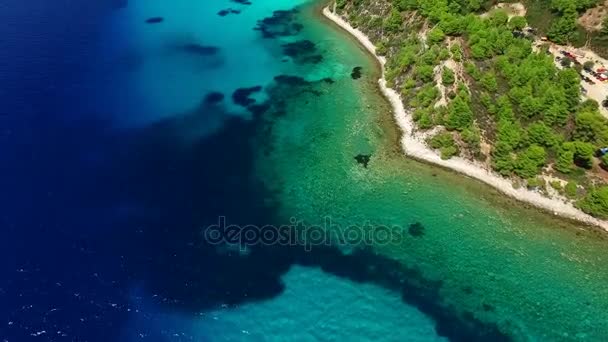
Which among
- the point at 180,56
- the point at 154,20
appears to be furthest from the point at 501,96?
the point at 154,20

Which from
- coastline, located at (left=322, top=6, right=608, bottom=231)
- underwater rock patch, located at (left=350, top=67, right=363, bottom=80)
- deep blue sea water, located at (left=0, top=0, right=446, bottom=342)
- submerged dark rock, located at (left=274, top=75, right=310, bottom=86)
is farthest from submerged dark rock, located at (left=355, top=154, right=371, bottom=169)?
submerged dark rock, located at (left=274, top=75, right=310, bottom=86)

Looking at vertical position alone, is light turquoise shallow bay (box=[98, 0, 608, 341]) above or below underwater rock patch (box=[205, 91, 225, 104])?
below

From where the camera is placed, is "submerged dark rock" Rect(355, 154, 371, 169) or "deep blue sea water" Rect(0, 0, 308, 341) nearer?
"deep blue sea water" Rect(0, 0, 308, 341)

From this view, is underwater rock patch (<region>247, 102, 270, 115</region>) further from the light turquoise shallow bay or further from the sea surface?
the light turquoise shallow bay

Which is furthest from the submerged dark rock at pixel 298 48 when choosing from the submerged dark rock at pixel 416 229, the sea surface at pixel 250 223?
the submerged dark rock at pixel 416 229

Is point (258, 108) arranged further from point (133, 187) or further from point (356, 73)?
point (133, 187)

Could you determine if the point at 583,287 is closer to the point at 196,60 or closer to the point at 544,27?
the point at 544,27

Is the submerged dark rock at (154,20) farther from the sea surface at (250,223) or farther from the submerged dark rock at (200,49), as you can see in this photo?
the sea surface at (250,223)
